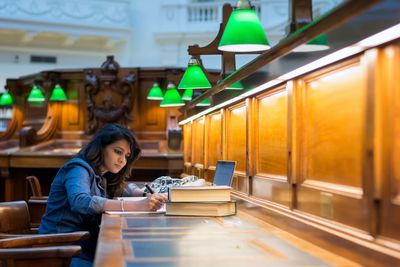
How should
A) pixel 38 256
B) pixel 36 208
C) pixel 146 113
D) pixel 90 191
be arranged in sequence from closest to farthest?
pixel 38 256 → pixel 90 191 → pixel 36 208 → pixel 146 113

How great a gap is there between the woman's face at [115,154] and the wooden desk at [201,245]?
2.09ft

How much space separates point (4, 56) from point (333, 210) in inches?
561

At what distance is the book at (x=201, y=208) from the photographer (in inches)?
90.4

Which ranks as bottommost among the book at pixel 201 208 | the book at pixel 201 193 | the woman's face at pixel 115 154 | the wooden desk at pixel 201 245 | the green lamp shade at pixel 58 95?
the wooden desk at pixel 201 245

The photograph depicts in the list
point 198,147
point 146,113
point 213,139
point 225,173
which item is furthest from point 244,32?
point 146,113

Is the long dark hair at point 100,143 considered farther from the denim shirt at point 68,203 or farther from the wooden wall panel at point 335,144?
the wooden wall panel at point 335,144

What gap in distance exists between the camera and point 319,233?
63.9 inches

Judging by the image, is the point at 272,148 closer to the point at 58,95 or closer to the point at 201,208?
the point at 201,208

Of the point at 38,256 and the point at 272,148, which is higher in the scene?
the point at 272,148

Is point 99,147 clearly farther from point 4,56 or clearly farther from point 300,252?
point 4,56

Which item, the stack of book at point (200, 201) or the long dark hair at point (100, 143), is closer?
the stack of book at point (200, 201)

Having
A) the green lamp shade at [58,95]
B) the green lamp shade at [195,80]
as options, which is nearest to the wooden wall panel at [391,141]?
the green lamp shade at [195,80]

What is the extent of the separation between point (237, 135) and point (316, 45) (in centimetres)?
149

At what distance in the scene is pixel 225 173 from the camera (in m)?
2.73
